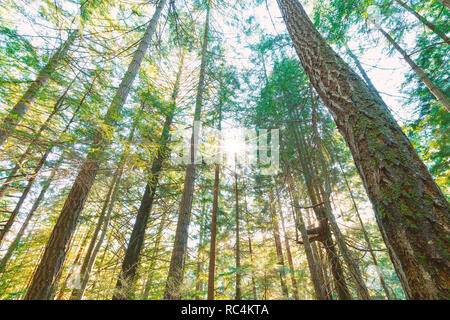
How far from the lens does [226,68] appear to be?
797 cm

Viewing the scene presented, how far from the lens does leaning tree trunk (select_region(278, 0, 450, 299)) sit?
78cm

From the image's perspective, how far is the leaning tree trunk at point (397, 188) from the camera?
78 centimetres

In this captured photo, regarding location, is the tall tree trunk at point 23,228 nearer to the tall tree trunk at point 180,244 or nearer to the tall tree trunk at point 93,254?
the tall tree trunk at point 93,254

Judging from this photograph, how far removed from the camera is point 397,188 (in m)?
0.96

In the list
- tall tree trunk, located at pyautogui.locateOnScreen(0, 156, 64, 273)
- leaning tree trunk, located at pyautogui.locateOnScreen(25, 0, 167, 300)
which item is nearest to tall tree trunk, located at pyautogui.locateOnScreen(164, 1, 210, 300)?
leaning tree trunk, located at pyautogui.locateOnScreen(25, 0, 167, 300)

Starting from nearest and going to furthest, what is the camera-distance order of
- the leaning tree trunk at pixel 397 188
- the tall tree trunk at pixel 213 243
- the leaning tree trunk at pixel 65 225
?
the leaning tree trunk at pixel 397 188, the leaning tree trunk at pixel 65 225, the tall tree trunk at pixel 213 243

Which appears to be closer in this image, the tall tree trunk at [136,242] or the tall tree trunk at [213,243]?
the tall tree trunk at [136,242]

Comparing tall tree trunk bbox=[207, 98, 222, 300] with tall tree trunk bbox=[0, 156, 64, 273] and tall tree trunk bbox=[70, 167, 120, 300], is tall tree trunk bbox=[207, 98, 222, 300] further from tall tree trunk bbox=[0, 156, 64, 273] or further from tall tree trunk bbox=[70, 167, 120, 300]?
tall tree trunk bbox=[0, 156, 64, 273]

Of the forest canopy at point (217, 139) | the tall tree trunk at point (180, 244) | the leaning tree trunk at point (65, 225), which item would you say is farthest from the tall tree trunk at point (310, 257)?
the leaning tree trunk at point (65, 225)

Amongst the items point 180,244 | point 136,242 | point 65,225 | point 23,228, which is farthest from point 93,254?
point 23,228

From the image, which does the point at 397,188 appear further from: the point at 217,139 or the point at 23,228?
the point at 23,228

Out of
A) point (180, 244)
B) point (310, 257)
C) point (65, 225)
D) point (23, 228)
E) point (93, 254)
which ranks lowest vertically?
point (310, 257)

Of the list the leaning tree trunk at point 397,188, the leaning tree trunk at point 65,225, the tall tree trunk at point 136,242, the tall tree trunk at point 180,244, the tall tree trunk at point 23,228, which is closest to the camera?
the leaning tree trunk at point 397,188
